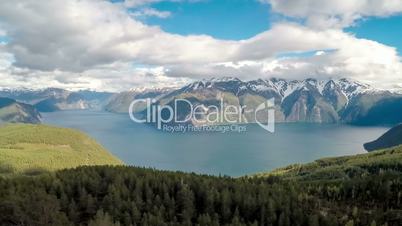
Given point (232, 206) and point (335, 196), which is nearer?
point (232, 206)

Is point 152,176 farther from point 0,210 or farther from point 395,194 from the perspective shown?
point 395,194

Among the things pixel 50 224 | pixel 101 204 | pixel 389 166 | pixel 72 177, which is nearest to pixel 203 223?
pixel 101 204

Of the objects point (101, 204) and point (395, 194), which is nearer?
point (101, 204)

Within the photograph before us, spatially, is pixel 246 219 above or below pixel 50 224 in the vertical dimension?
below

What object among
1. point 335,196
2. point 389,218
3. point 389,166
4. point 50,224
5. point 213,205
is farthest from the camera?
point 389,166

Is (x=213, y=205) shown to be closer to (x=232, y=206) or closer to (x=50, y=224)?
(x=232, y=206)

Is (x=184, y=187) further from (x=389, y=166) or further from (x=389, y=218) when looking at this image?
(x=389, y=166)

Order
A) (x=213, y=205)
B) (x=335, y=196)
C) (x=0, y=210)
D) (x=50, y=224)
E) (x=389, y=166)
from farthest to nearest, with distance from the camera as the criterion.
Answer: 1. (x=389, y=166)
2. (x=335, y=196)
3. (x=213, y=205)
4. (x=0, y=210)
5. (x=50, y=224)

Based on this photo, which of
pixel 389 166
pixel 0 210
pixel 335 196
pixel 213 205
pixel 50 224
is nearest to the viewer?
pixel 50 224

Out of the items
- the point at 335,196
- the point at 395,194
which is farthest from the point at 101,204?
the point at 395,194
